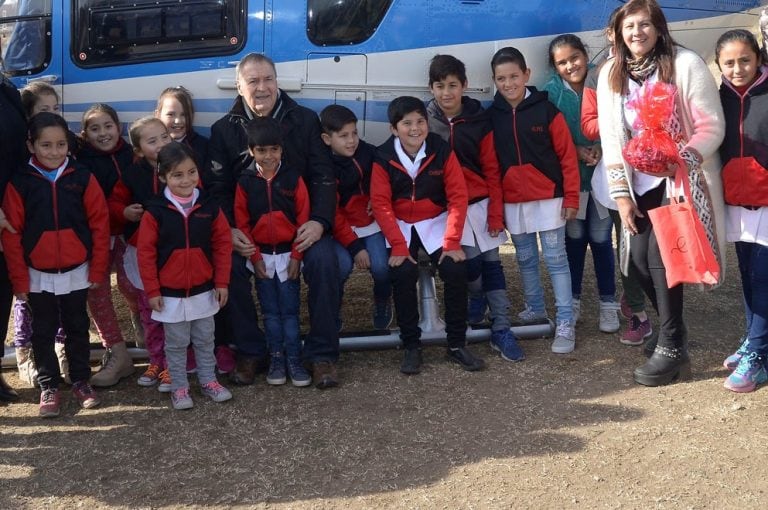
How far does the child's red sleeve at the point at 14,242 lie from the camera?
4184 millimetres

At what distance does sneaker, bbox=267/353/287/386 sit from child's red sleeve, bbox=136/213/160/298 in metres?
0.80

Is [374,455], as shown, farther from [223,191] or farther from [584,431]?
[223,191]

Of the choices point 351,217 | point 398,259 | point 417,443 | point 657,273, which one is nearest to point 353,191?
point 351,217

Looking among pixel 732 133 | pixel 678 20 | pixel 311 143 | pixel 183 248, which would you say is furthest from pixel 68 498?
pixel 678 20

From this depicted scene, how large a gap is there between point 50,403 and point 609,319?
330 centimetres

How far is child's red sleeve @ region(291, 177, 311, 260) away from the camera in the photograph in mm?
4613

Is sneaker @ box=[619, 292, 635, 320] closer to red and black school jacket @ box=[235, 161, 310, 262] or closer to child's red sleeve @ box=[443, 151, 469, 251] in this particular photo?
child's red sleeve @ box=[443, 151, 469, 251]

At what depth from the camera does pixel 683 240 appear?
13.7ft

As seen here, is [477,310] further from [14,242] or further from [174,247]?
[14,242]

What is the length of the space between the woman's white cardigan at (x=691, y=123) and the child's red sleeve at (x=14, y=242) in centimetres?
298

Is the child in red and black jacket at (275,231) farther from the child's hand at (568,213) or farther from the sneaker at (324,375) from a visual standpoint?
the child's hand at (568,213)

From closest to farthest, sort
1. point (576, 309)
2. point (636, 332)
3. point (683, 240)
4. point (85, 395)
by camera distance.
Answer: point (683, 240), point (85, 395), point (636, 332), point (576, 309)

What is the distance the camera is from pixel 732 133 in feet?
14.1

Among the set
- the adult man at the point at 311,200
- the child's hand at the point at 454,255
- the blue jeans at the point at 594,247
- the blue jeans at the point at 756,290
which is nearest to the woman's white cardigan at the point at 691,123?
the blue jeans at the point at 756,290
